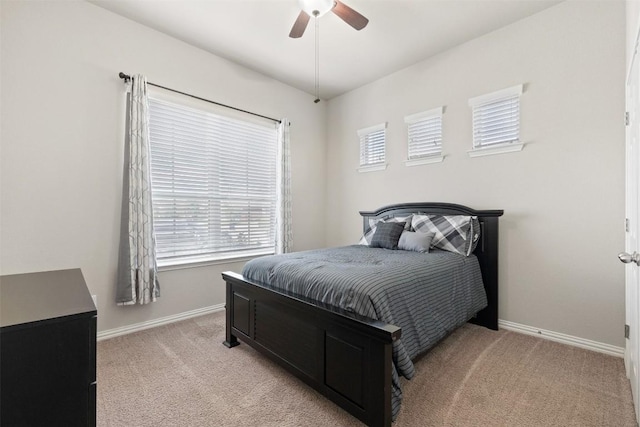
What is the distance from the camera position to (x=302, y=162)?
14.5 feet

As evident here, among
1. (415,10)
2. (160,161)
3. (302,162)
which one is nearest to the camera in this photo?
(415,10)

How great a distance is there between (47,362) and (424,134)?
3.68m

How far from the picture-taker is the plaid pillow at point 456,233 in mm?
2859

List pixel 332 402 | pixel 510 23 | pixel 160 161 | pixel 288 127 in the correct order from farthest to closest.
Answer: pixel 288 127 → pixel 160 161 → pixel 510 23 → pixel 332 402

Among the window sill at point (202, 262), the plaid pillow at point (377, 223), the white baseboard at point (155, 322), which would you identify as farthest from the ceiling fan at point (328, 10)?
the white baseboard at point (155, 322)

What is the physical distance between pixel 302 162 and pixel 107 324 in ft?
9.80

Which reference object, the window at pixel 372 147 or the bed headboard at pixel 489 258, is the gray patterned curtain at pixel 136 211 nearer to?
the window at pixel 372 147

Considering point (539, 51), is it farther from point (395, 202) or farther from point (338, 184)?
point (338, 184)

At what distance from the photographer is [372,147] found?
13.6ft

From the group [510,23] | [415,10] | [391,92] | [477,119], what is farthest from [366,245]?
[510,23]

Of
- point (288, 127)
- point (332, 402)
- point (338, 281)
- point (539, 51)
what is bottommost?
point (332, 402)

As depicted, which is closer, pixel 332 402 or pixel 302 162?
pixel 332 402

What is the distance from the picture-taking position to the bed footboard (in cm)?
145

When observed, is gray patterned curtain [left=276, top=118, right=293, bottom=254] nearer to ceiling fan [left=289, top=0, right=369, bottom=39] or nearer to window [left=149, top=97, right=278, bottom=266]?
window [left=149, top=97, right=278, bottom=266]
